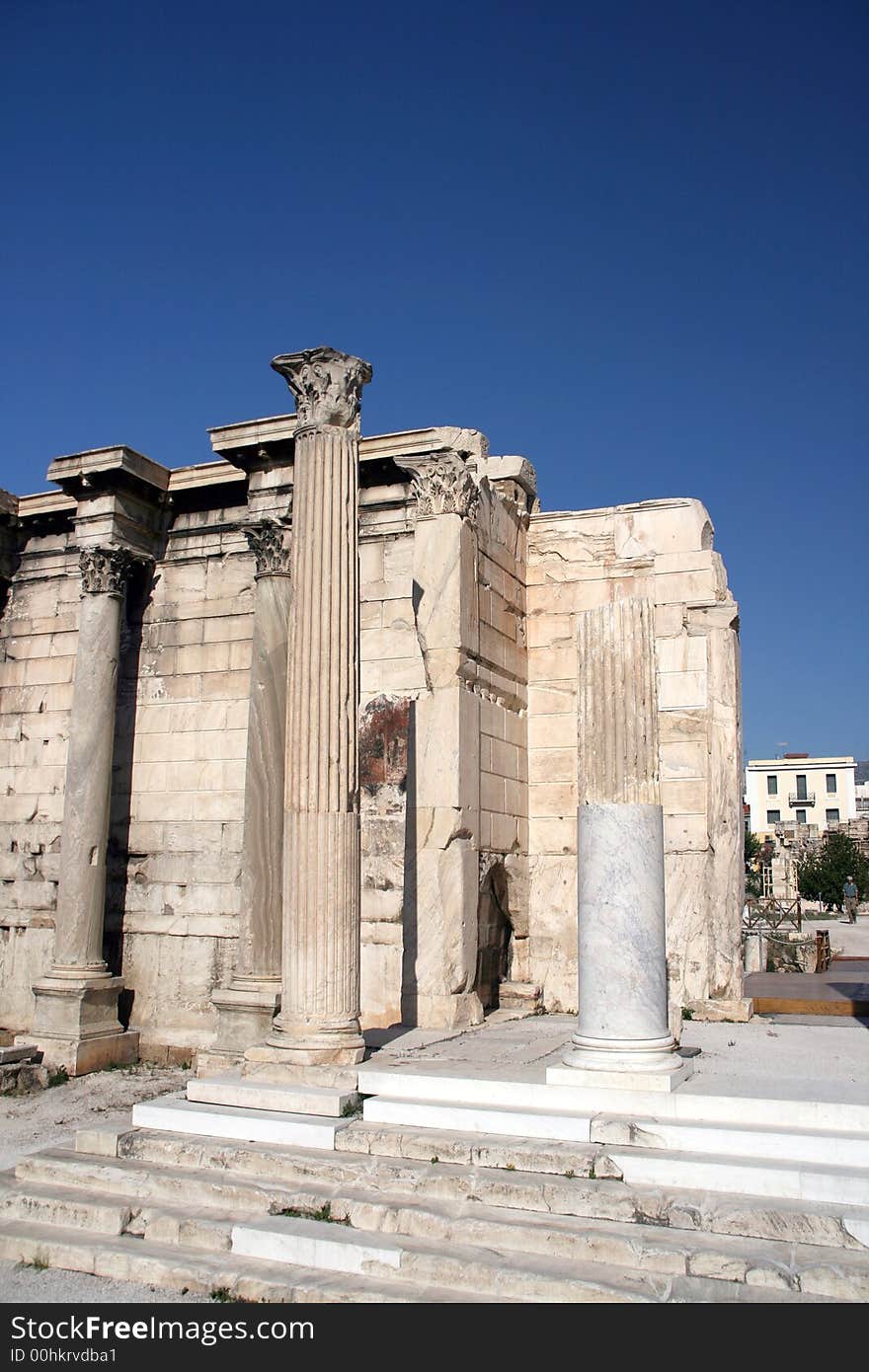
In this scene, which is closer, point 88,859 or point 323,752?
point 323,752

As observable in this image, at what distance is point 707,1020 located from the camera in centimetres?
1089

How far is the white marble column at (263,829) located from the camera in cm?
1157

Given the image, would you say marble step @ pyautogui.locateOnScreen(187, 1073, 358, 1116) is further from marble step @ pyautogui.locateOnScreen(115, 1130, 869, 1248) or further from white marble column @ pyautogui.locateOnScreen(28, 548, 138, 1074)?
white marble column @ pyautogui.locateOnScreen(28, 548, 138, 1074)

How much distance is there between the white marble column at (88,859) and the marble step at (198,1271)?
5.69 meters

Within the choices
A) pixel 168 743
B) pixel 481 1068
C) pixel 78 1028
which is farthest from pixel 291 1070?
pixel 168 743

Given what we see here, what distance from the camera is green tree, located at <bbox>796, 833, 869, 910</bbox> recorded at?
52.8 meters

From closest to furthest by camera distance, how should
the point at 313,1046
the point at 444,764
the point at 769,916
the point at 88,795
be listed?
the point at 313,1046, the point at 444,764, the point at 88,795, the point at 769,916

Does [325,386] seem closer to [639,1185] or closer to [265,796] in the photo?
[265,796]

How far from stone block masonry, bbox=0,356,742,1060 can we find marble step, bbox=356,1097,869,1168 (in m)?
2.93

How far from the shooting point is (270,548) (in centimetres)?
1284

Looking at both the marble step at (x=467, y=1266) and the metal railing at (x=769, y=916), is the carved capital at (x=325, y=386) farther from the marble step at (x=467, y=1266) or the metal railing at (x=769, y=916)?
the metal railing at (x=769, y=916)

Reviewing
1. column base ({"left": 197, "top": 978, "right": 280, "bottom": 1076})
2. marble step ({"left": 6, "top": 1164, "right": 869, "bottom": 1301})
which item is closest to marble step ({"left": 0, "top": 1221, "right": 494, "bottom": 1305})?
marble step ({"left": 6, "top": 1164, "right": 869, "bottom": 1301})

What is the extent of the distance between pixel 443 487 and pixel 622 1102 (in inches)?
240

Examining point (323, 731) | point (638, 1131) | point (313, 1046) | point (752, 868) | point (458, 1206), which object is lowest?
point (458, 1206)
